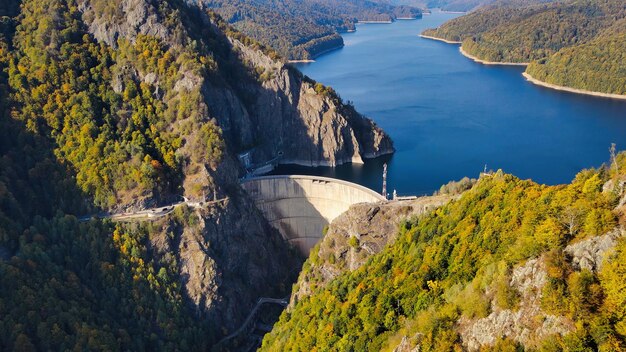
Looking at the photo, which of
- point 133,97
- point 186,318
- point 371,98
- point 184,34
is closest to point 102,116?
point 133,97

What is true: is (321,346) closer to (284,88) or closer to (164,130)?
(164,130)

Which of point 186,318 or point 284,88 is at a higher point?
point 284,88

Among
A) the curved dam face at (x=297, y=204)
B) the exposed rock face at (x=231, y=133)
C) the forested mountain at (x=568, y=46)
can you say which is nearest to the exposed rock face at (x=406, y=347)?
the exposed rock face at (x=231, y=133)

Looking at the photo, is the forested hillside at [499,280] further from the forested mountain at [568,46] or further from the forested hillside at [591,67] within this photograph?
the forested mountain at [568,46]

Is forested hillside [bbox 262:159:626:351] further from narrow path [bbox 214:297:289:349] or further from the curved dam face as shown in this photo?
the curved dam face

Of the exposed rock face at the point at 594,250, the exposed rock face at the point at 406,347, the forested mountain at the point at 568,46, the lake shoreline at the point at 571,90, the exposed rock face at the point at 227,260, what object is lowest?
the exposed rock face at the point at 227,260
